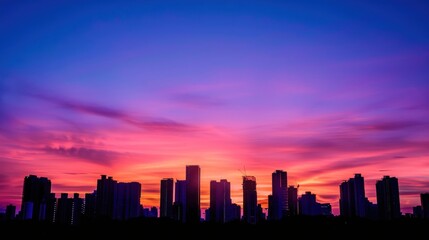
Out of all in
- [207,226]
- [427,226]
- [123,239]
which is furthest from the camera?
[207,226]

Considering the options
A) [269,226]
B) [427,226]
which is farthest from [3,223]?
[427,226]

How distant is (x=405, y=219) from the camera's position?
93.1m

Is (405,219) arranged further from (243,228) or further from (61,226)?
(61,226)

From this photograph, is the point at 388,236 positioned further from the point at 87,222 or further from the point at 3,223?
the point at 3,223

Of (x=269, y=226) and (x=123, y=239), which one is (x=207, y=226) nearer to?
(x=269, y=226)

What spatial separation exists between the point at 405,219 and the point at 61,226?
246 feet

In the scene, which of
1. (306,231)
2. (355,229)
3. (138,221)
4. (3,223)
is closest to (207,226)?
(138,221)

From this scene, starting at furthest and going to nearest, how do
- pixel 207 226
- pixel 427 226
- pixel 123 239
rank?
pixel 207 226 → pixel 427 226 → pixel 123 239

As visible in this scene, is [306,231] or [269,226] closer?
[306,231]

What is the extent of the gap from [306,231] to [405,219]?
2712 cm

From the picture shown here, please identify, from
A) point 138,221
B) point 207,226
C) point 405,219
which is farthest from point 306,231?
point 138,221

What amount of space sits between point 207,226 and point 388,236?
119 ft

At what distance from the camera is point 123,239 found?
78.0 m

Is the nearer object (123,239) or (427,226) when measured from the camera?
(123,239)
